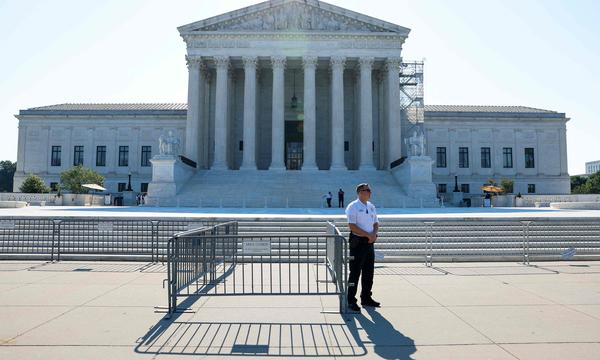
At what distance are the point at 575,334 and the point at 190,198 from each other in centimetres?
3336

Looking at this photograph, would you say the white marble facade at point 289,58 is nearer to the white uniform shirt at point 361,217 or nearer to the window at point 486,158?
the window at point 486,158

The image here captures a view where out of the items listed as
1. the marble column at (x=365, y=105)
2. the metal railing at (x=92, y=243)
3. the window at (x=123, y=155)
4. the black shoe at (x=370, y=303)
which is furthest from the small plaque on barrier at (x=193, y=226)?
the window at (x=123, y=155)

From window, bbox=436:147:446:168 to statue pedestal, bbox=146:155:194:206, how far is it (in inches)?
1511

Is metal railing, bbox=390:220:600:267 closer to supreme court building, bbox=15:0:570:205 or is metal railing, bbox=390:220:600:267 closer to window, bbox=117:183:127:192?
supreme court building, bbox=15:0:570:205

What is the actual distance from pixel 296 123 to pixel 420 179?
70.7 feet

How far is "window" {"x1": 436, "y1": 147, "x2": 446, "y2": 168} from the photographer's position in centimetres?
6450

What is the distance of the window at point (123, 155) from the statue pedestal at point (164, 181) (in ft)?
91.9

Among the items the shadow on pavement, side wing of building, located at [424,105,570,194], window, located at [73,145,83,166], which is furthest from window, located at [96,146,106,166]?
the shadow on pavement

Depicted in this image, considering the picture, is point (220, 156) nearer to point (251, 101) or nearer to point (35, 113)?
point (251, 101)

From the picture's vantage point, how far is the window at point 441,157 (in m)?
64.5

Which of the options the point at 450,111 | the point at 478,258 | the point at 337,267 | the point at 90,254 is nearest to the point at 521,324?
the point at 337,267

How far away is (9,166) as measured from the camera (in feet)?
366

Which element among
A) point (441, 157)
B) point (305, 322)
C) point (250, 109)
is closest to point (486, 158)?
point (441, 157)

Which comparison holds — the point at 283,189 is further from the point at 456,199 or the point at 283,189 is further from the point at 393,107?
the point at 456,199
